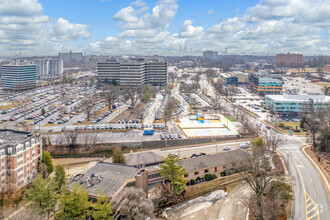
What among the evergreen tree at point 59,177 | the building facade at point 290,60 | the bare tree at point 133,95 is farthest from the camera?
the building facade at point 290,60

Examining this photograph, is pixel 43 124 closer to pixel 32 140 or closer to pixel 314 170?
pixel 32 140

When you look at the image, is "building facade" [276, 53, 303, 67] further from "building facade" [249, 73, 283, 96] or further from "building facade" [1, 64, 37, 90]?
"building facade" [1, 64, 37, 90]

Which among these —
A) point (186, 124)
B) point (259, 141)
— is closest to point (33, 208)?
point (259, 141)

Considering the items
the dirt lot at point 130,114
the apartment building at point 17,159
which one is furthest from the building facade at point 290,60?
the apartment building at point 17,159

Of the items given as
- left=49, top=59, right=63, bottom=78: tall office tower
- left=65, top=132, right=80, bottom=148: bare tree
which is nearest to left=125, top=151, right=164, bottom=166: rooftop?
left=65, top=132, right=80, bottom=148: bare tree

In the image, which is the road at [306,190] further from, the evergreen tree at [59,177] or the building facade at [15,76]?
the building facade at [15,76]

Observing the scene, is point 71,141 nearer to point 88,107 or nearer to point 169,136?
point 88,107
